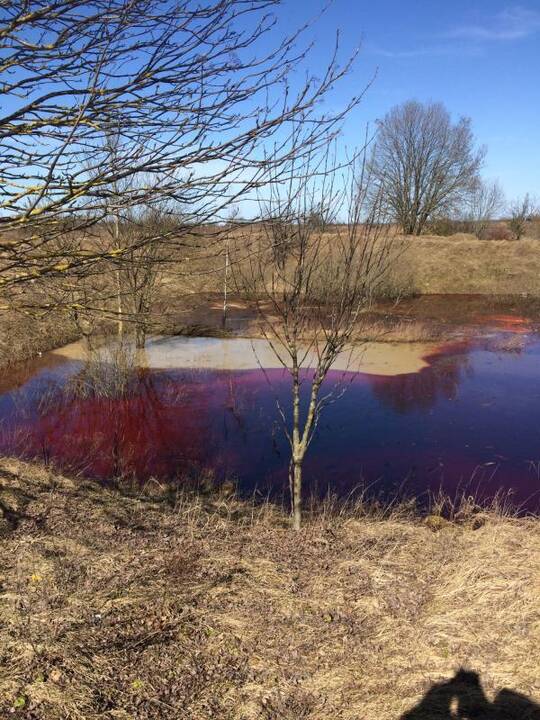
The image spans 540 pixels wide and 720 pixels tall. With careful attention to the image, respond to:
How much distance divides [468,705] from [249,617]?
5.02 ft

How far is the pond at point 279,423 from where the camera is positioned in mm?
8930

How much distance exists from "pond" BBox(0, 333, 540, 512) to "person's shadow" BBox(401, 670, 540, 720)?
10.7ft

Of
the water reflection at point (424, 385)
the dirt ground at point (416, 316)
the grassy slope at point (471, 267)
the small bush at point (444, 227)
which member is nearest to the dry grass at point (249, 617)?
the water reflection at point (424, 385)

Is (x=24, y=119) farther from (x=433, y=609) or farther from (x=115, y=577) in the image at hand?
(x=433, y=609)

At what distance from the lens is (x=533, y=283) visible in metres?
30.7

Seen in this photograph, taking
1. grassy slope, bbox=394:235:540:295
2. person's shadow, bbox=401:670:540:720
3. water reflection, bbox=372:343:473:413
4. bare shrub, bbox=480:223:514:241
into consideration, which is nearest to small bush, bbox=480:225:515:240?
bare shrub, bbox=480:223:514:241

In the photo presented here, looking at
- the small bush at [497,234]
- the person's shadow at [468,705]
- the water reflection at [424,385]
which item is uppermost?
the small bush at [497,234]

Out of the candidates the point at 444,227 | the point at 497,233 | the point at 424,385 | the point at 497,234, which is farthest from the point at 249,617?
the point at 497,233

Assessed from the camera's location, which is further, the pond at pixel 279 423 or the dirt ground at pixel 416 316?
the dirt ground at pixel 416 316

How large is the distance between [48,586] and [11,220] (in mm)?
2654

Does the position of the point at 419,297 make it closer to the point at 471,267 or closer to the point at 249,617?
the point at 471,267

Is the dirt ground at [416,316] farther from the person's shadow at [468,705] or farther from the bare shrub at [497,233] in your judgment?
the person's shadow at [468,705]

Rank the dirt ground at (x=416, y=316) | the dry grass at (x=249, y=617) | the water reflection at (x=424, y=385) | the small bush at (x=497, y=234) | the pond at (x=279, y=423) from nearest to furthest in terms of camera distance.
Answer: the dry grass at (x=249, y=617), the pond at (x=279, y=423), the water reflection at (x=424, y=385), the dirt ground at (x=416, y=316), the small bush at (x=497, y=234)

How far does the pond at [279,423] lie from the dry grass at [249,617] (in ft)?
6.92
